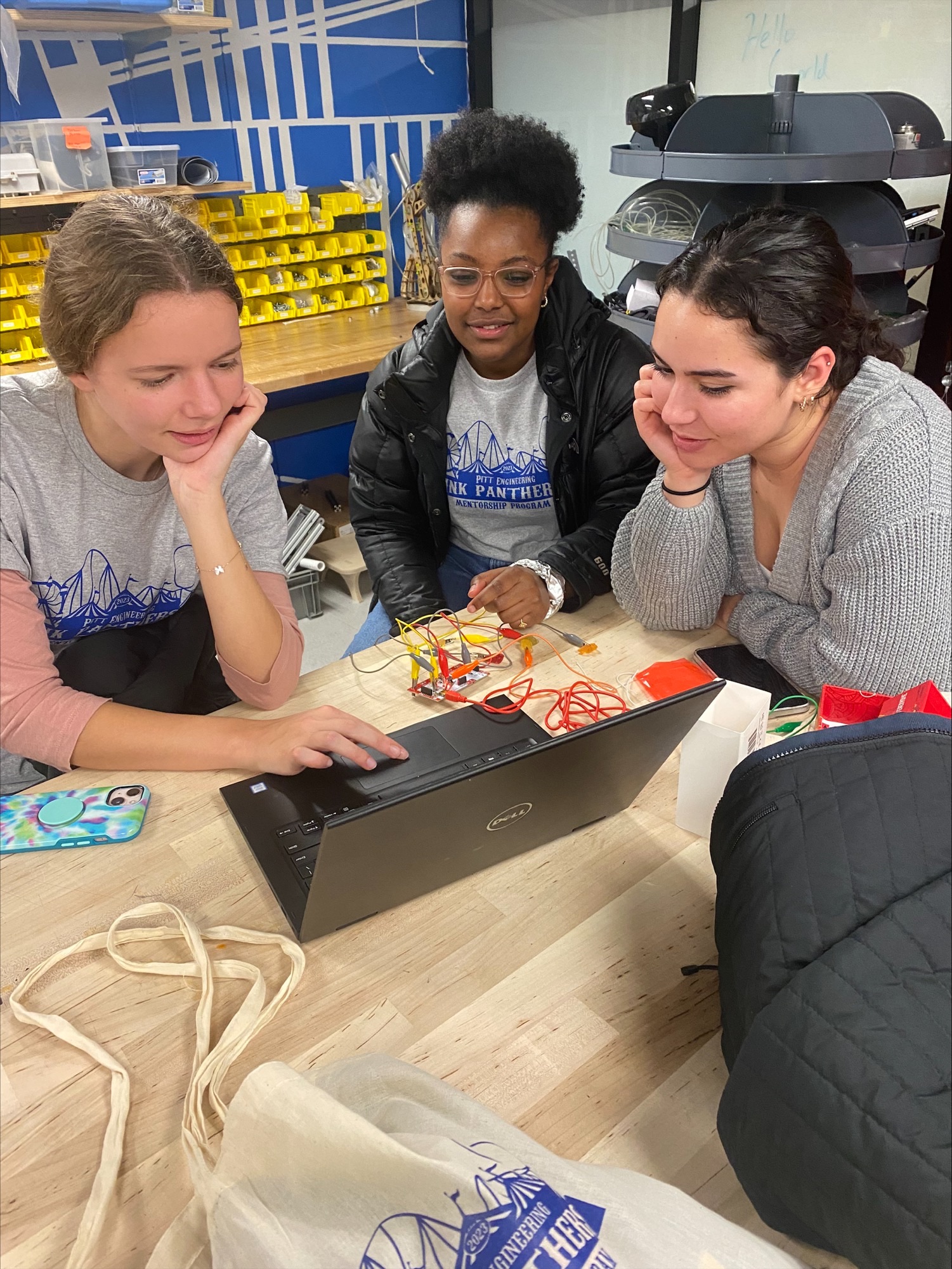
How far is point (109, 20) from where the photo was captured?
8.32 feet

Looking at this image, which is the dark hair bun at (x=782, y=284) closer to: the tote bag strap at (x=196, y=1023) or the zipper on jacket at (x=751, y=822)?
the zipper on jacket at (x=751, y=822)

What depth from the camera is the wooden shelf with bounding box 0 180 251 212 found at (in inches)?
97.8

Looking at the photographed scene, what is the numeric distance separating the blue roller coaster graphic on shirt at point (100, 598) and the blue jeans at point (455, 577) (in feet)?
1.66

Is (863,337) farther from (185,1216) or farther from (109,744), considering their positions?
(185,1216)

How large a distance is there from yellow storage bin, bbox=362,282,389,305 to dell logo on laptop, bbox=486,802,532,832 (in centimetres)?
309

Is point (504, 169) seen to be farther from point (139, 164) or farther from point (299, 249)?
point (299, 249)

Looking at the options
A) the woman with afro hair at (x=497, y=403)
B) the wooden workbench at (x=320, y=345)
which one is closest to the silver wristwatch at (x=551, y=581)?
the woman with afro hair at (x=497, y=403)

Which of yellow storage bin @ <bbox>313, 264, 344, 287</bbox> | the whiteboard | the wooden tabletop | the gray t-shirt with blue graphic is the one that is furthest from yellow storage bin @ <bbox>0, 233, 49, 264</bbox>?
the wooden tabletop

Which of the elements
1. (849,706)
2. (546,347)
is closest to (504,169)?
(546,347)

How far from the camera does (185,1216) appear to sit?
585 mm

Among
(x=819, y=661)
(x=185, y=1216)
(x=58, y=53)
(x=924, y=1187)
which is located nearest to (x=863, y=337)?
(x=819, y=661)

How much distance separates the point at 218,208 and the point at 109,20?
634 millimetres

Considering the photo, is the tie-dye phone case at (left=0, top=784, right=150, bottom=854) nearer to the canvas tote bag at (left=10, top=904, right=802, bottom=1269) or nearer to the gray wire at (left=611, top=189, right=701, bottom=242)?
the canvas tote bag at (left=10, top=904, right=802, bottom=1269)

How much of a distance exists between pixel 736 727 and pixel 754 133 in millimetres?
1555
